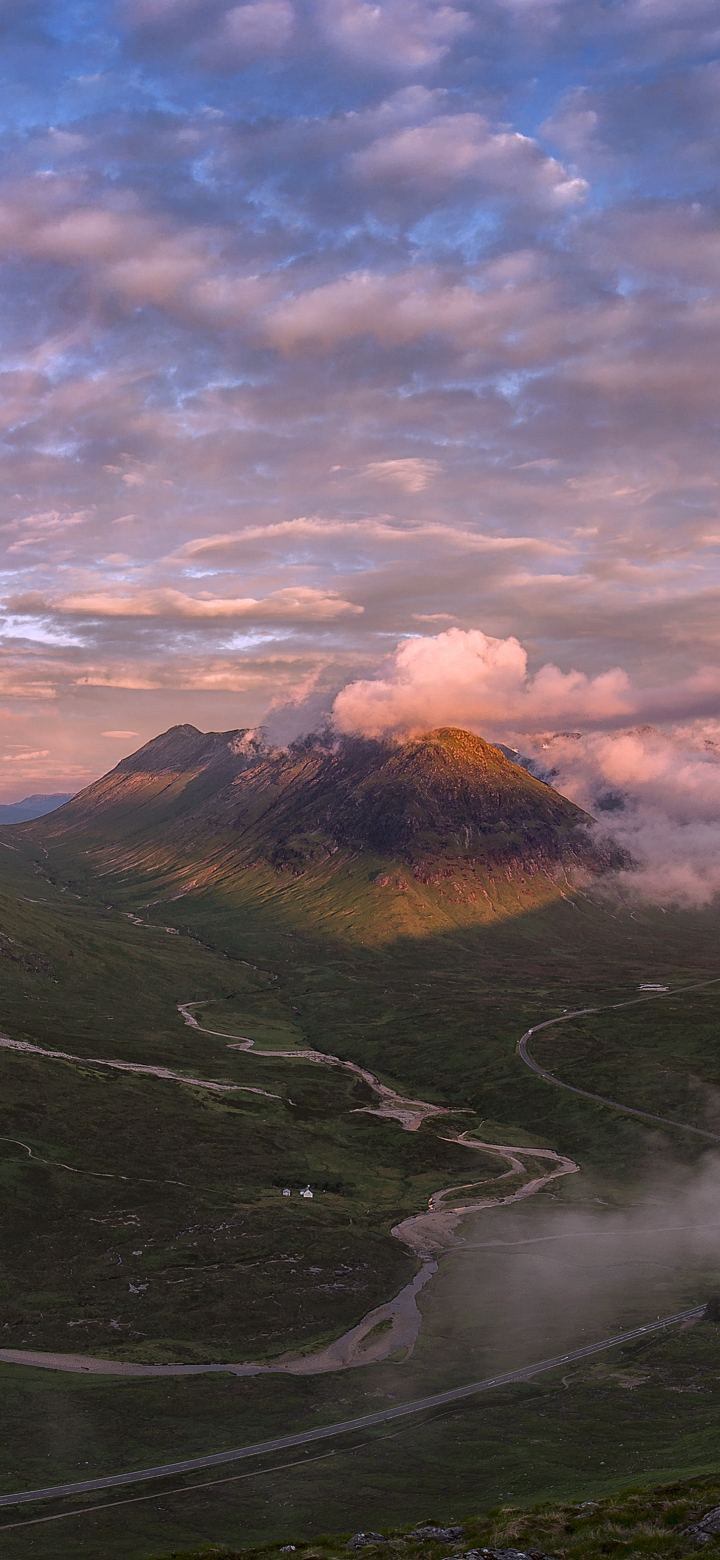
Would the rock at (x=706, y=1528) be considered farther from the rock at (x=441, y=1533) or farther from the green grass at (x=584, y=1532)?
the rock at (x=441, y=1533)

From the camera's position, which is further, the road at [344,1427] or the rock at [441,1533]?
the road at [344,1427]

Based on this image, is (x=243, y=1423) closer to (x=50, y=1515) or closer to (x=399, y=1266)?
(x=50, y=1515)

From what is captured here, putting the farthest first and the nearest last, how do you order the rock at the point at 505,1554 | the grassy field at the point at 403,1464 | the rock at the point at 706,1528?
1. the grassy field at the point at 403,1464
2. the rock at the point at 505,1554
3. the rock at the point at 706,1528

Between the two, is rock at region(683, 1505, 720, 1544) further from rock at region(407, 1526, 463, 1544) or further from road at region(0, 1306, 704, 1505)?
road at region(0, 1306, 704, 1505)

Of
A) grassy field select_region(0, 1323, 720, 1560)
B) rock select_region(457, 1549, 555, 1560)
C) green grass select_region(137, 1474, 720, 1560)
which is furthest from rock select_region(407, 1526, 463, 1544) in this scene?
rock select_region(457, 1549, 555, 1560)

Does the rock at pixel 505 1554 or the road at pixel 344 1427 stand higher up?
the rock at pixel 505 1554

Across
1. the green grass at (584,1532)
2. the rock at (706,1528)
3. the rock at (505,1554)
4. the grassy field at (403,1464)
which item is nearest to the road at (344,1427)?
the grassy field at (403,1464)

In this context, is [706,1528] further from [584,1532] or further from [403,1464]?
[403,1464]

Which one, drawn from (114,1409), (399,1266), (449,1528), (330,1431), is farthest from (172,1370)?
(449,1528)

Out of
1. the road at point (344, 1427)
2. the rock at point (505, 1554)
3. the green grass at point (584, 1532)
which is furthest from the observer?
the road at point (344, 1427)

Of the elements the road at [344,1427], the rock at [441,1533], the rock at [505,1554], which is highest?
the rock at [505,1554]
